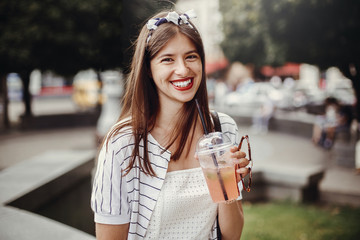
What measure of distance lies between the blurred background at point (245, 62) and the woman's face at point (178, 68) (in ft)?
1.06

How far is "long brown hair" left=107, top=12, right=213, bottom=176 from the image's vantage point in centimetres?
170

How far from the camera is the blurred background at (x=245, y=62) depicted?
16.1 ft

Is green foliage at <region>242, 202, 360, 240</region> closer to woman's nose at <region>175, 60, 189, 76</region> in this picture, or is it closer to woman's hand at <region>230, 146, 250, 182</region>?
woman's hand at <region>230, 146, 250, 182</region>

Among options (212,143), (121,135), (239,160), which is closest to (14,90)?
(121,135)

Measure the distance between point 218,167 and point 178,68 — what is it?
1.56 feet

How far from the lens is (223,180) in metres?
1.59

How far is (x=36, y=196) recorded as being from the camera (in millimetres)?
3578

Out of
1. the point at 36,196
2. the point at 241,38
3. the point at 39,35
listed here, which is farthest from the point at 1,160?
the point at 241,38

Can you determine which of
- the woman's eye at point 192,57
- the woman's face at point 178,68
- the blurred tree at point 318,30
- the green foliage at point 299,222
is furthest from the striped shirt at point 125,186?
the blurred tree at point 318,30

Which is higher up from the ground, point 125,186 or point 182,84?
point 182,84

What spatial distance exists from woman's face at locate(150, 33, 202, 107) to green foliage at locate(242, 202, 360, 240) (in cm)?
284

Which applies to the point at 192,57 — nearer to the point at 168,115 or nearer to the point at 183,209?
the point at 168,115

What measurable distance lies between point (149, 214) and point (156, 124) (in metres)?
0.44

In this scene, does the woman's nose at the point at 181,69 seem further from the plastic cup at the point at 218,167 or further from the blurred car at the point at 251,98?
the blurred car at the point at 251,98
